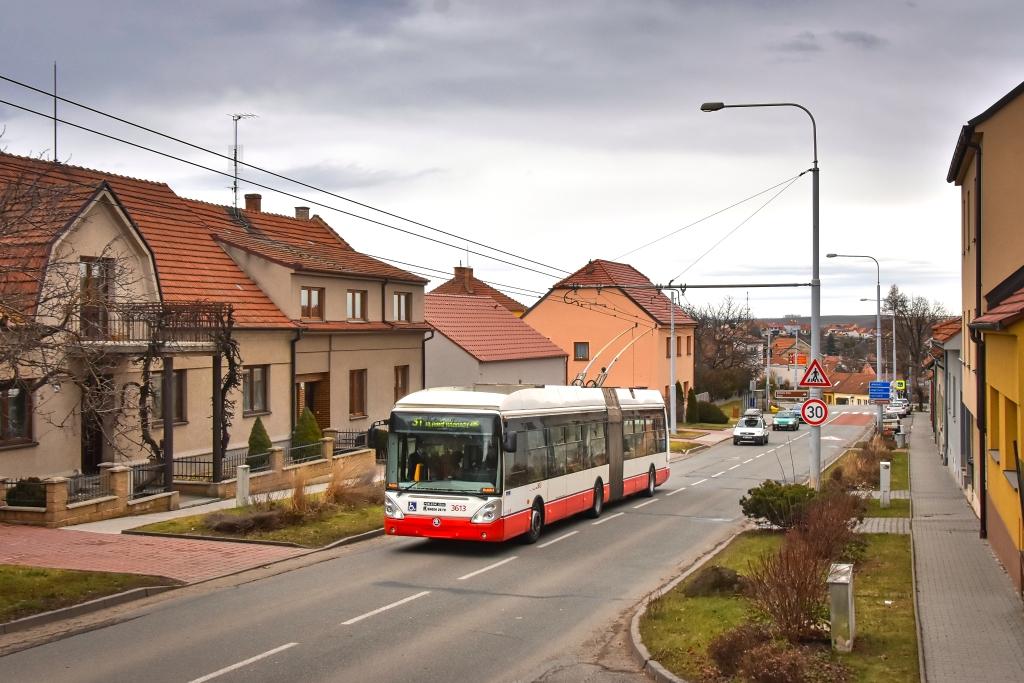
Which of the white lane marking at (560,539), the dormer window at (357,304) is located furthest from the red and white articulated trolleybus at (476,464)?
the dormer window at (357,304)

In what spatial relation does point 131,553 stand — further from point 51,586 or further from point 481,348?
point 481,348

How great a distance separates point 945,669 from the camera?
947 centimetres

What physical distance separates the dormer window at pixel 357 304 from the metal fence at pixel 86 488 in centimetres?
1437

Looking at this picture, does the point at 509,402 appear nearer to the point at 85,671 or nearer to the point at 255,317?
the point at 85,671

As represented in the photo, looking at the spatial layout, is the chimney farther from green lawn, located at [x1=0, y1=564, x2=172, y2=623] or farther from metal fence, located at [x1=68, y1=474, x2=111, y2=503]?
green lawn, located at [x1=0, y1=564, x2=172, y2=623]

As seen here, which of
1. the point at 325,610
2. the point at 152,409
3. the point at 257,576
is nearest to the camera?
the point at 325,610

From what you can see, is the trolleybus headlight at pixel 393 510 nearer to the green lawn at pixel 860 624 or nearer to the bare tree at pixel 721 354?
the green lawn at pixel 860 624

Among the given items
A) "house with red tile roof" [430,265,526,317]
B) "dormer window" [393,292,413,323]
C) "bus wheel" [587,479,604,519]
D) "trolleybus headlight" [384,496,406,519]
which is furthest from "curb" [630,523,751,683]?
"house with red tile roof" [430,265,526,317]

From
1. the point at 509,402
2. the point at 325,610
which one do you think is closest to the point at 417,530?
the point at 509,402

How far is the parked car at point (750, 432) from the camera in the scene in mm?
53031

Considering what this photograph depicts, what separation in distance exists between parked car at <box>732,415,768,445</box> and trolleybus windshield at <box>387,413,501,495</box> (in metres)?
37.5

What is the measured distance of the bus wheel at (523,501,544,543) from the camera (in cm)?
1919

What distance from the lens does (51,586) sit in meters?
13.8

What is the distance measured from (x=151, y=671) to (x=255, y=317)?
2002cm
